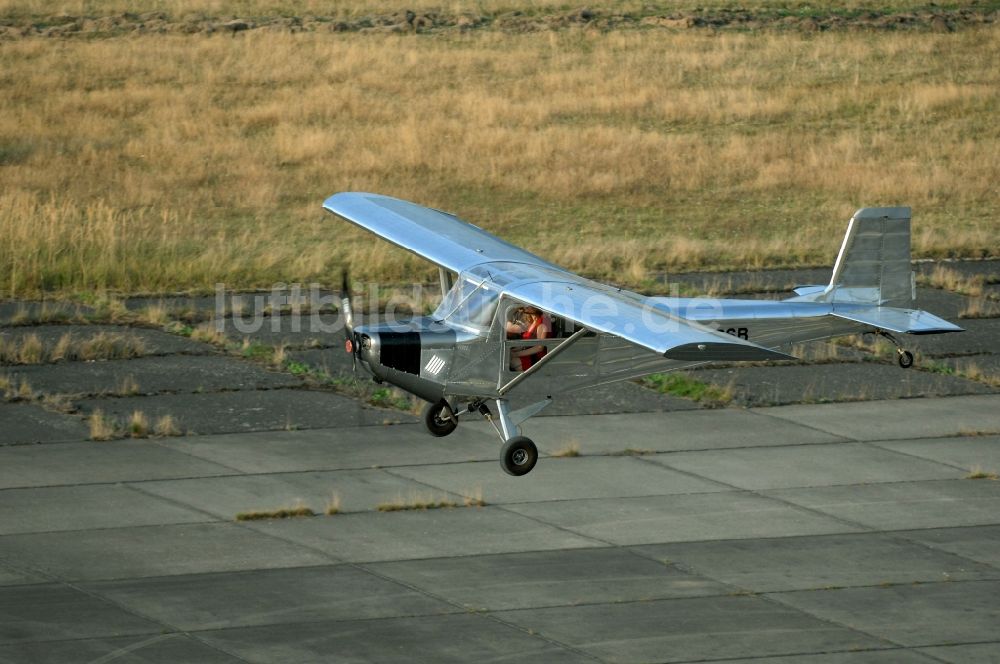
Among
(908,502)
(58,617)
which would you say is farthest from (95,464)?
(908,502)

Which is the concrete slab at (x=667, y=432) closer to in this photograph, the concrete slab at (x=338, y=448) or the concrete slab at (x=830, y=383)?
the concrete slab at (x=338, y=448)

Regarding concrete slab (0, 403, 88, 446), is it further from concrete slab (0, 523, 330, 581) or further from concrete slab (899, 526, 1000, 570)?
concrete slab (899, 526, 1000, 570)

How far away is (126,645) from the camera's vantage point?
11.3 metres

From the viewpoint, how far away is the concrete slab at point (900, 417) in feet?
57.9

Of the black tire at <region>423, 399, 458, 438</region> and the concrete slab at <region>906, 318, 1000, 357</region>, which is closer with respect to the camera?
the black tire at <region>423, 399, 458, 438</region>

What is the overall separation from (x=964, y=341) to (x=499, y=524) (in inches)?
411

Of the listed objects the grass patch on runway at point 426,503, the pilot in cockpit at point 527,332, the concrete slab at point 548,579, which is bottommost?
the concrete slab at point 548,579

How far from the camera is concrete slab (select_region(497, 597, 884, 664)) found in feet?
37.4

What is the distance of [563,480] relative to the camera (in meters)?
15.6

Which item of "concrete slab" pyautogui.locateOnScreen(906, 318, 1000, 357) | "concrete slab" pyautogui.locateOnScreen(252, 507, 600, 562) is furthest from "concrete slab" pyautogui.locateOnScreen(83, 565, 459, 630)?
"concrete slab" pyautogui.locateOnScreen(906, 318, 1000, 357)

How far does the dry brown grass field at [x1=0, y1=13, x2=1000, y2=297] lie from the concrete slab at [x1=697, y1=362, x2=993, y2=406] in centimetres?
540

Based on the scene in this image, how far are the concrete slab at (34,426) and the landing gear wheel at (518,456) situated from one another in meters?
4.79

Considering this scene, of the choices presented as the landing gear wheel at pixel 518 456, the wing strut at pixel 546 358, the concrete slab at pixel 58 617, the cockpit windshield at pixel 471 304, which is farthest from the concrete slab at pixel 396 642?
the cockpit windshield at pixel 471 304

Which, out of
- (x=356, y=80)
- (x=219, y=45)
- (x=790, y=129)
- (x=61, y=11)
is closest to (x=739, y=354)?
(x=790, y=129)
